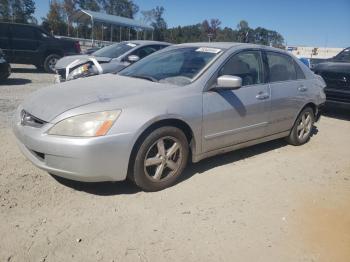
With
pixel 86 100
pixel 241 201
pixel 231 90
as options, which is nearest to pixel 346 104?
pixel 231 90

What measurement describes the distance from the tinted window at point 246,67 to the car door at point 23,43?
11020 mm

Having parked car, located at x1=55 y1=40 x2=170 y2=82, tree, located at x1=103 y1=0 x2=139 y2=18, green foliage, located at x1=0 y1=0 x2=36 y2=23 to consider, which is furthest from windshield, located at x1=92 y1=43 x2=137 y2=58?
tree, located at x1=103 y1=0 x2=139 y2=18

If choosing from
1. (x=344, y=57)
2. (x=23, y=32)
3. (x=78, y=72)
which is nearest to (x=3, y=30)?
(x=23, y=32)

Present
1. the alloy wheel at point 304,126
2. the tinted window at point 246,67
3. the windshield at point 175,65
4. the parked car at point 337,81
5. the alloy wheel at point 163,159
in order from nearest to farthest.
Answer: the alloy wheel at point 163,159, the windshield at point 175,65, the tinted window at point 246,67, the alloy wheel at point 304,126, the parked car at point 337,81

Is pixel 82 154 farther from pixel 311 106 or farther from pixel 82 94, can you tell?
pixel 311 106

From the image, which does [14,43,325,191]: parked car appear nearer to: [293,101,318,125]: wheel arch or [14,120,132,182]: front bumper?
[14,120,132,182]: front bumper

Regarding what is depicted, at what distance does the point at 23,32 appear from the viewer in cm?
1370

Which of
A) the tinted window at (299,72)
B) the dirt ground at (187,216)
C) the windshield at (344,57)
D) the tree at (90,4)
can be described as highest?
the tree at (90,4)

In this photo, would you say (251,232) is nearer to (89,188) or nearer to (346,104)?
(89,188)

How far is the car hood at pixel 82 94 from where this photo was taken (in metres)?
3.60

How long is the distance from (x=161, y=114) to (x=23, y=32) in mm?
11835

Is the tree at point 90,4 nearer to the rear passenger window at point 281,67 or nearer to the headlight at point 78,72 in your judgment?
the headlight at point 78,72

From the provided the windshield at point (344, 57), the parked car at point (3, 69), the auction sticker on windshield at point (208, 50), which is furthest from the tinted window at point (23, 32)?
the auction sticker on windshield at point (208, 50)

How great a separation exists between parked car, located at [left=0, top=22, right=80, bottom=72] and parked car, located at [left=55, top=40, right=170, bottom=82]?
469cm
